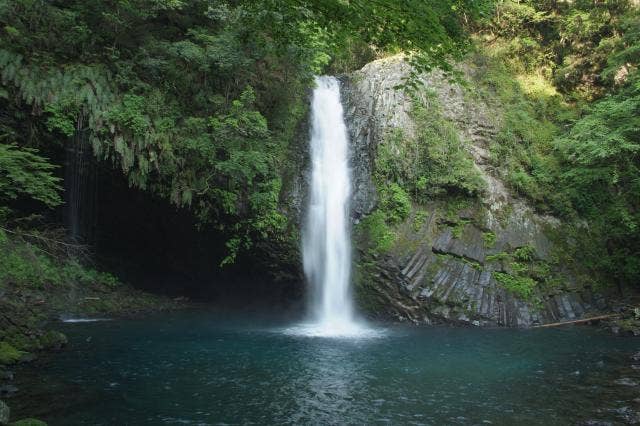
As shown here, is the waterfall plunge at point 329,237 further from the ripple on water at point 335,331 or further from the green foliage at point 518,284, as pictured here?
the green foliage at point 518,284

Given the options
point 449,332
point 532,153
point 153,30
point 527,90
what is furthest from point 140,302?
point 527,90

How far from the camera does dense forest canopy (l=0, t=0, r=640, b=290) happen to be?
1069 cm

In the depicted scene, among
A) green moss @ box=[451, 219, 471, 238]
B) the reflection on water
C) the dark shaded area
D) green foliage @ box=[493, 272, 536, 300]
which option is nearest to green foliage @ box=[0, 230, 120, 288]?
the dark shaded area

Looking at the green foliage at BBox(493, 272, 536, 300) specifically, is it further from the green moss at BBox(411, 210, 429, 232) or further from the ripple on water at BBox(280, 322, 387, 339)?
the ripple on water at BBox(280, 322, 387, 339)

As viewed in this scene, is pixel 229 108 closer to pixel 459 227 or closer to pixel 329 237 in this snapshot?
pixel 329 237

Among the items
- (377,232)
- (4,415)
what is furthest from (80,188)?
(4,415)

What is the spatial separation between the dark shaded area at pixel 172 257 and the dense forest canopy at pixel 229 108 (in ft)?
2.94

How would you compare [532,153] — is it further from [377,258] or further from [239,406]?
[239,406]

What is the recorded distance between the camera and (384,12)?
586 cm

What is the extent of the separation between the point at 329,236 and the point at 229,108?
4.78 meters

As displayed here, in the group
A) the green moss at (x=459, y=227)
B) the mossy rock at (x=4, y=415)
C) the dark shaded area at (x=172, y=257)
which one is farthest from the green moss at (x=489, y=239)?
the mossy rock at (x=4, y=415)

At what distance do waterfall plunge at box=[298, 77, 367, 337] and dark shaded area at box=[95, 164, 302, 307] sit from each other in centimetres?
77

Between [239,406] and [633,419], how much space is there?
5.20 meters

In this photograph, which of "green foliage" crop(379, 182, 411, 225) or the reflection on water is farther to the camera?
"green foliage" crop(379, 182, 411, 225)
